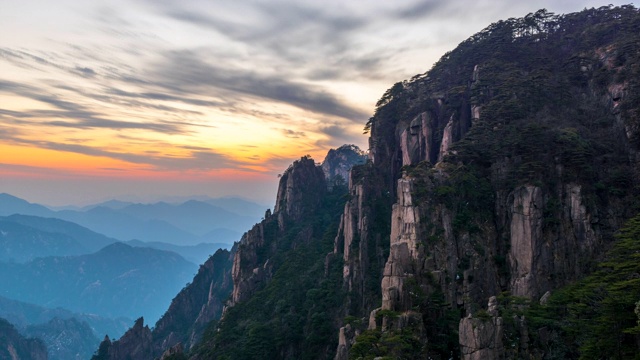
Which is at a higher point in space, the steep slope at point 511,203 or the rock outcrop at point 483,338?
the steep slope at point 511,203

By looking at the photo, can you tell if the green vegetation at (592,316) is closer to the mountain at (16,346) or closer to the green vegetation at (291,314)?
the green vegetation at (291,314)

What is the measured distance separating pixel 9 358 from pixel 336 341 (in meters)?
150

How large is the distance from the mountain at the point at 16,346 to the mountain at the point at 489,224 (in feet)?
400

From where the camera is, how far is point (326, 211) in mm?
96688

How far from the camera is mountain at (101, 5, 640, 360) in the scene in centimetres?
2938

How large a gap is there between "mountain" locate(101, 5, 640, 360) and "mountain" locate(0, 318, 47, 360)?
400 feet

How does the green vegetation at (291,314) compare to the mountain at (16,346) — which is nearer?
the green vegetation at (291,314)

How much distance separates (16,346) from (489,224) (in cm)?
17767

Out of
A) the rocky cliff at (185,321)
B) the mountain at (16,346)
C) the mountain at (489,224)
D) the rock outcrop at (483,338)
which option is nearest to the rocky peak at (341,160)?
the rocky cliff at (185,321)

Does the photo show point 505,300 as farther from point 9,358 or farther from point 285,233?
point 9,358

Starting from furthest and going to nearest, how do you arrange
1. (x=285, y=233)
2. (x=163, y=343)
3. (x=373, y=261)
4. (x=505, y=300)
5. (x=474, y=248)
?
(x=163, y=343)
(x=285, y=233)
(x=373, y=261)
(x=474, y=248)
(x=505, y=300)

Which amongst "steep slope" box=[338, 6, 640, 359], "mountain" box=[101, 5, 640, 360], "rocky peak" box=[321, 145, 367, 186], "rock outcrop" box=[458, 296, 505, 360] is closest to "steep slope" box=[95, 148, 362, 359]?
"mountain" box=[101, 5, 640, 360]

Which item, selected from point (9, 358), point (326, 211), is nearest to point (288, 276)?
point (326, 211)

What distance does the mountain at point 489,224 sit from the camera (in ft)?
96.4
